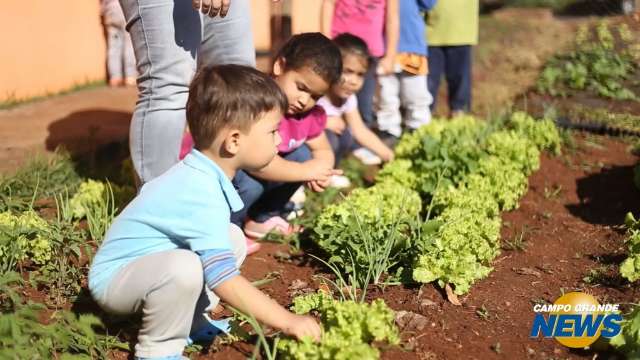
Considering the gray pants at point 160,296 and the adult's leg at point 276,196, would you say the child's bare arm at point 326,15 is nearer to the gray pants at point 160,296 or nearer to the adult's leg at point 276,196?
the adult's leg at point 276,196

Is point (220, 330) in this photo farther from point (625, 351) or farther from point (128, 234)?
point (625, 351)

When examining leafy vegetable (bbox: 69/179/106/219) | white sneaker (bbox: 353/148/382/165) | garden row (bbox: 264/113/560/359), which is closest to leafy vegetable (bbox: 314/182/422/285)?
garden row (bbox: 264/113/560/359)

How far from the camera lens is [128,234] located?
2477 millimetres

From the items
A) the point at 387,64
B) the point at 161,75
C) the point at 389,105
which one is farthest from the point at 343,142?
the point at 161,75

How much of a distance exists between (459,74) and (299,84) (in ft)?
8.64

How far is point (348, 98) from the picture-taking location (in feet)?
14.6

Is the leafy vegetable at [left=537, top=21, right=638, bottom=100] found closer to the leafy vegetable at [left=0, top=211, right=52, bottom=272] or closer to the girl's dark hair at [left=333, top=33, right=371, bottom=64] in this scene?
the girl's dark hair at [left=333, top=33, right=371, bottom=64]

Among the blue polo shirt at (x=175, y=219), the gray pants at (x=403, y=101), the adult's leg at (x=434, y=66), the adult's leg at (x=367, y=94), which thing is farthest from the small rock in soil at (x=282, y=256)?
the adult's leg at (x=434, y=66)

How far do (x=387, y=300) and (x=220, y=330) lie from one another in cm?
67

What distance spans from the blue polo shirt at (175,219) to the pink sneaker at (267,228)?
1.36 meters

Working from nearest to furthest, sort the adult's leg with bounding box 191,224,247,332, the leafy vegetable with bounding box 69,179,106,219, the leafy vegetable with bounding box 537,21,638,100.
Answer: the adult's leg with bounding box 191,224,247,332 < the leafy vegetable with bounding box 69,179,106,219 < the leafy vegetable with bounding box 537,21,638,100

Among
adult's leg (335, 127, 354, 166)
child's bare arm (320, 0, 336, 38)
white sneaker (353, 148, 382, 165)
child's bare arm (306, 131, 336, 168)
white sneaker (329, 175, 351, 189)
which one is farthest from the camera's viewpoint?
white sneaker (353, 148, 382, 165)

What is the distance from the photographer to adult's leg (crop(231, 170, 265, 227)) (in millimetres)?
3670

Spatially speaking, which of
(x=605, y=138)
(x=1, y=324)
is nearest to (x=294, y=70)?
(x=1, y=324)
